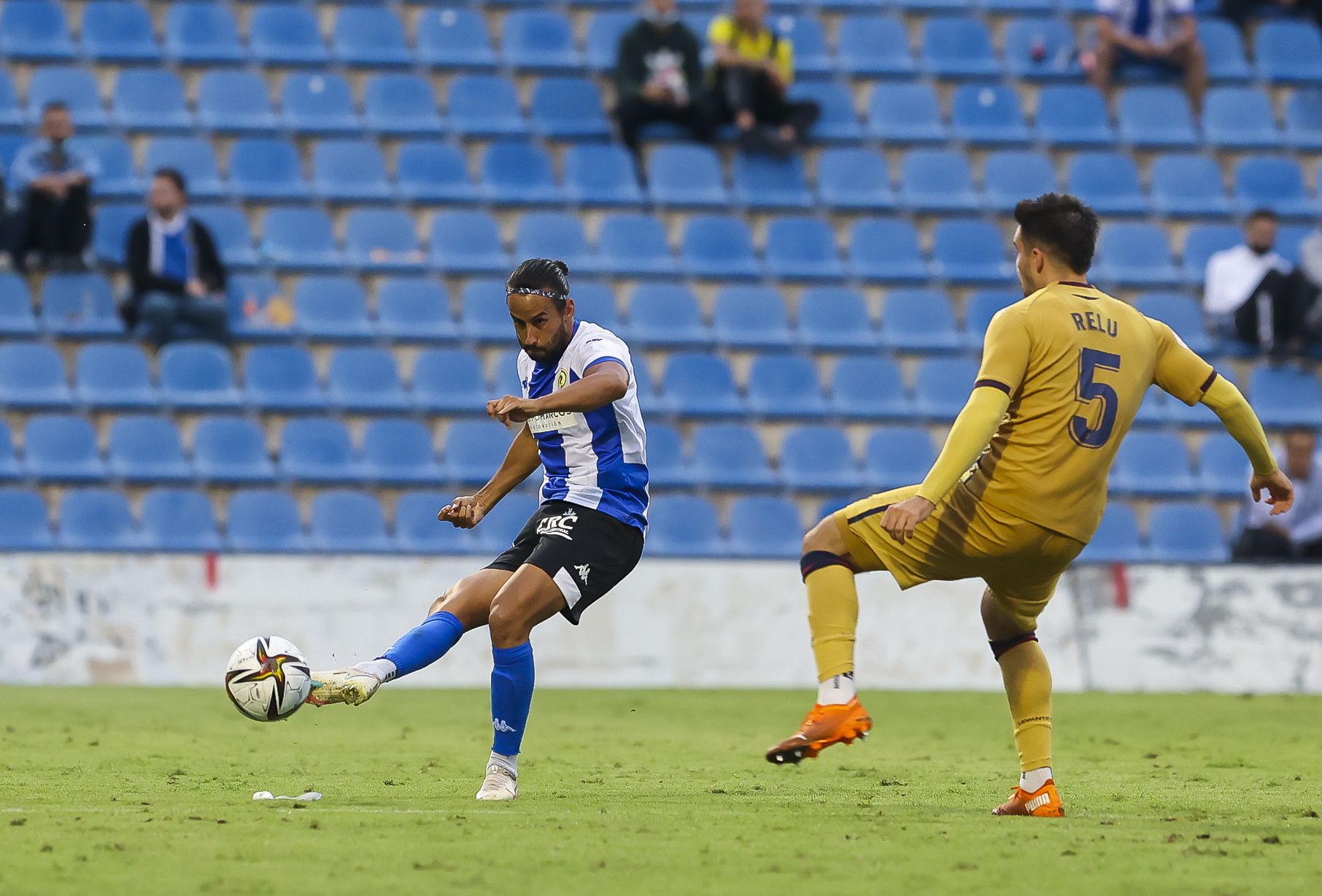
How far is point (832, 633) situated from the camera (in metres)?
6.62

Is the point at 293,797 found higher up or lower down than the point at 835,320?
lower down

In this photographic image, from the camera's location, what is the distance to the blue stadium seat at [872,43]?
17969 millimetres

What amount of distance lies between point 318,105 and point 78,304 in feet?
9.87

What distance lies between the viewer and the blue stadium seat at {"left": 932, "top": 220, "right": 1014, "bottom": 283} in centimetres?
1666

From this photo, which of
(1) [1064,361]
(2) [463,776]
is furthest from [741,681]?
(1) [1064,361]

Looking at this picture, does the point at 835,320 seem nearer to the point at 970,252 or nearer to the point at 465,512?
the point at 970,252

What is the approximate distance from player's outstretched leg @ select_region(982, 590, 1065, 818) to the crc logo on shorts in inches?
64.6

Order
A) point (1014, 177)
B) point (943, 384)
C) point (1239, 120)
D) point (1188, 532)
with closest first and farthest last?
point (1188, 532), point (943, 384), point (1014, 177), point (1239, 120)

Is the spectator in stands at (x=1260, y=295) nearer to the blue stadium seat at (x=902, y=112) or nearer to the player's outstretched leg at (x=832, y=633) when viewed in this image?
the blue stadium seat at (x=902, y=112)

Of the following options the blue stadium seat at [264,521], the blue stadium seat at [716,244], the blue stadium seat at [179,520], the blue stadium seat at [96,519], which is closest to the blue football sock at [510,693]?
the blue stadium seat at [264,521]

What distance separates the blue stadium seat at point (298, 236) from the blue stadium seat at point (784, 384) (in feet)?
12.4

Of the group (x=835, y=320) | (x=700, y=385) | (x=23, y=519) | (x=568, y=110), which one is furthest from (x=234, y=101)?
(x=835, y=320)

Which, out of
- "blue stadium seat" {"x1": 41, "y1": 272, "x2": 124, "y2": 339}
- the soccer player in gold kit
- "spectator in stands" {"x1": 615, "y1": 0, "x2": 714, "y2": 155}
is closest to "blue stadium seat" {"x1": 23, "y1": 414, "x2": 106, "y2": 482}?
"blue stadium seat" {"x1": 41, "y1": 272, "x2": 124, "y2": 339}

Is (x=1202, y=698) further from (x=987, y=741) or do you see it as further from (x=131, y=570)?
(x=131, y=570)
